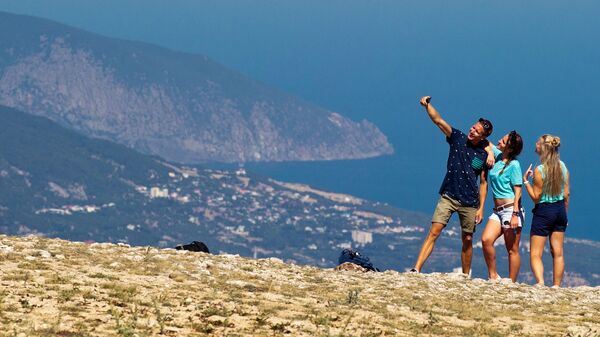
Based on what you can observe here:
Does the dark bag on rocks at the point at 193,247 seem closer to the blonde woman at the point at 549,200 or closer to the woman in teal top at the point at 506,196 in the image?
the woman in teal top at the point at 506,196

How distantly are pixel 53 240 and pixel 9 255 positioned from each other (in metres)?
3.25

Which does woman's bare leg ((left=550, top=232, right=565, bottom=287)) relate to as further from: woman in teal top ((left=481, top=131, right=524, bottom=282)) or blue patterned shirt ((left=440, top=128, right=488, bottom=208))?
blue patterned shirt ((left=440, top=128, right=488, bottom=208))

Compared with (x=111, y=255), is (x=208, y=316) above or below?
below

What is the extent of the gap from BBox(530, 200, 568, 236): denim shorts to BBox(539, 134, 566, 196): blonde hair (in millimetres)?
284

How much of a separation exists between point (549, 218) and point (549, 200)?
0.30 m

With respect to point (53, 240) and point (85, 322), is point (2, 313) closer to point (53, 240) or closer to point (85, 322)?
point (85, 322)

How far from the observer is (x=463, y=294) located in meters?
18.3

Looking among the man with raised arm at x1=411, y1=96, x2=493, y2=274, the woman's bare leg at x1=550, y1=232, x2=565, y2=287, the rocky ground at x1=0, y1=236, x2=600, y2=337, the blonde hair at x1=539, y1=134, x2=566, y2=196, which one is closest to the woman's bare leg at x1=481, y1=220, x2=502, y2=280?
the man with raised arm at x1=411, y1=96, x2=493, y2=274

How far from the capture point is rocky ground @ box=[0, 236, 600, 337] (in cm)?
1383

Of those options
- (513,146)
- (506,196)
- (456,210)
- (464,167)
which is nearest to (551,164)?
(513,146)

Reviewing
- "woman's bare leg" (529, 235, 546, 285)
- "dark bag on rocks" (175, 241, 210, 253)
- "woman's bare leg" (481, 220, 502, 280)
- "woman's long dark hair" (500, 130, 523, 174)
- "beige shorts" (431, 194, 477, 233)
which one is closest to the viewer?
"woman's long dark hair" (500, 130, 523, 174)

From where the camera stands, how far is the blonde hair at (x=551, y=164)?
66.0 feet

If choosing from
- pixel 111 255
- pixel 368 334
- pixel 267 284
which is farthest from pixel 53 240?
pixel 368 334

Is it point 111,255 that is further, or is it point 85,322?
point 111,255
